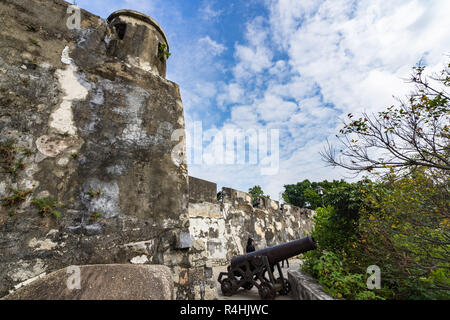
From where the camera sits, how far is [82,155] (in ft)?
6.32

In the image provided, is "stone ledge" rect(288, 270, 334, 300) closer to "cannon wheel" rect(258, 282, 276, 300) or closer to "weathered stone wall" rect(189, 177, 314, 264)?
"cannon wheel" rect(258, 282, 276, 300)

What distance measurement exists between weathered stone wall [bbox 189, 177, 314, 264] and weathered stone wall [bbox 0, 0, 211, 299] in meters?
2.67

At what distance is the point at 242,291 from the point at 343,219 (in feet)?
9.44

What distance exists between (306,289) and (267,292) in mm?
905

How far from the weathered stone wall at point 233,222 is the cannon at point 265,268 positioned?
0.80 meters

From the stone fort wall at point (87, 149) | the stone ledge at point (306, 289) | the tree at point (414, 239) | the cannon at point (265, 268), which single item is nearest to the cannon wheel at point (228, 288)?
the cannon at point (265, 268)

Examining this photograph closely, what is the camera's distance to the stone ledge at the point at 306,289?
9.82 ft

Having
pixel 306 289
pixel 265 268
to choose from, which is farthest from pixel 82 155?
pixel 265 268

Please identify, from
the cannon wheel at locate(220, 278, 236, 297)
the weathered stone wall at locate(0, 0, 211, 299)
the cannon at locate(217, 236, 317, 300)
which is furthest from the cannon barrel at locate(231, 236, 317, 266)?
the weathered stone wall at locate(0, 0, 211, 299)

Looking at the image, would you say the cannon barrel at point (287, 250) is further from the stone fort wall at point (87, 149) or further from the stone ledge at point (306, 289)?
the stone fort wall at point (87, 149)

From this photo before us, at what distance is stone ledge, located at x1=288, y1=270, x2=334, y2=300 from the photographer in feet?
9.82

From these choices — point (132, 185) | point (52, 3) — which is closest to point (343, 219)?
point (132, 185)

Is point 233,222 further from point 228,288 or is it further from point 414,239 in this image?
point 414,239

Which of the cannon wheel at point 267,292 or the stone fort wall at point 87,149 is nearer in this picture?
the stone fort wall at point 87,149
